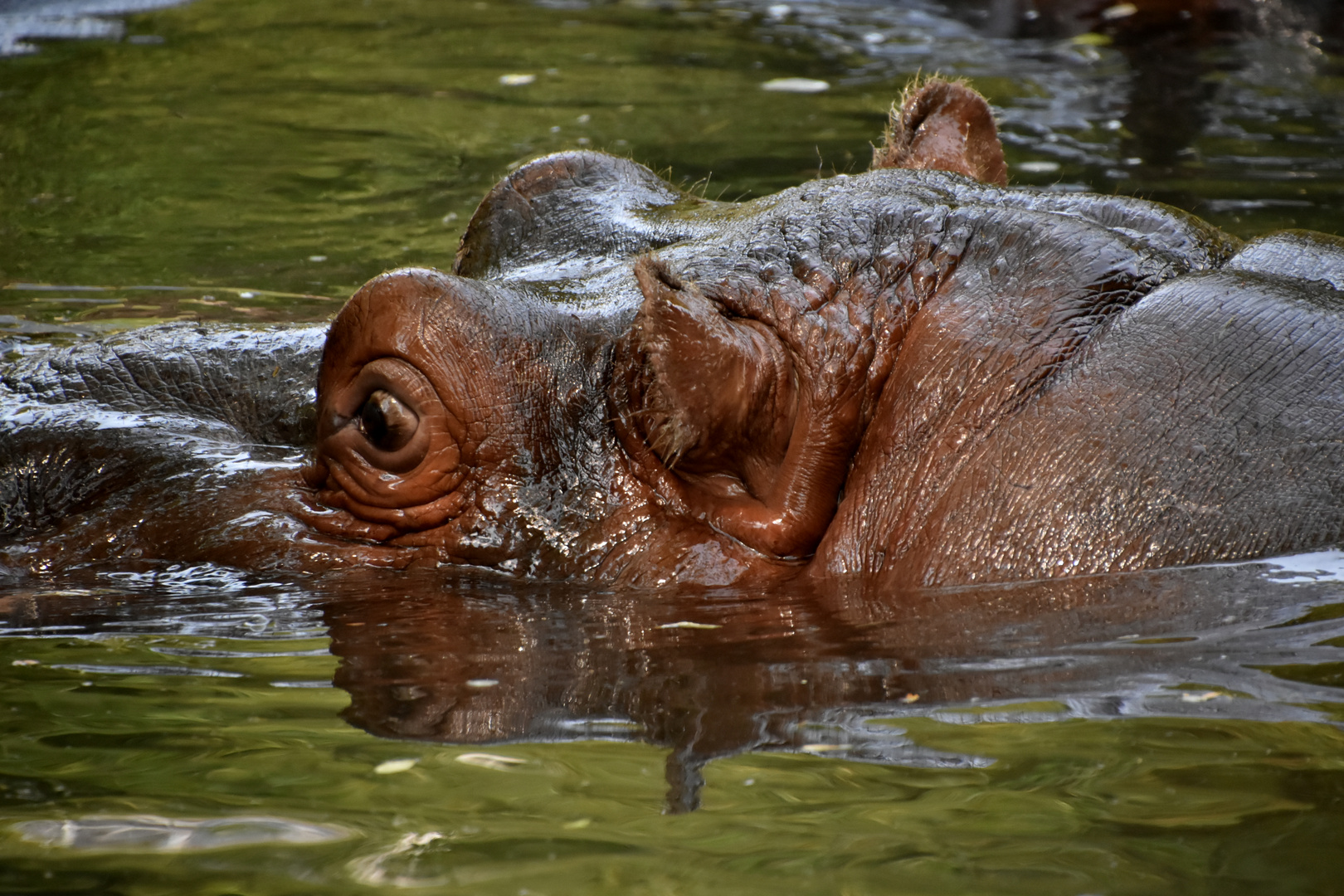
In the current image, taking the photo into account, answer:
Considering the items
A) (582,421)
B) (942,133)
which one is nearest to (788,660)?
(582,421)

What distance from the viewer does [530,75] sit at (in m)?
12.1

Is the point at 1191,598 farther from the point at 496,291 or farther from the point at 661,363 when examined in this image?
the point at 496,291

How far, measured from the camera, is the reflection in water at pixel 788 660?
8.92 ft

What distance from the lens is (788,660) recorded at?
306 cm

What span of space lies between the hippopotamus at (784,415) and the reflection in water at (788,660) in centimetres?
11

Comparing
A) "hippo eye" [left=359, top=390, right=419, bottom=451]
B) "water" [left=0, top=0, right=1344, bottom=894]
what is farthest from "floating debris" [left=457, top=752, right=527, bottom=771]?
"hippo eye" [left=359, top=390, right=419, bottom=451]

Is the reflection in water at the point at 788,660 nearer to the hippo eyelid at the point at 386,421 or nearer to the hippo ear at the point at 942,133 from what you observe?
the hippo eyelid at the point at 386,421

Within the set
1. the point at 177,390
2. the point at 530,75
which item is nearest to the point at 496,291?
the point at 177,390

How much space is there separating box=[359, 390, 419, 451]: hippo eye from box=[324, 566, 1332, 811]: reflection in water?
1.15 ft

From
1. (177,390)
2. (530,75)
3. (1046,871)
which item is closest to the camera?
(1046,871)

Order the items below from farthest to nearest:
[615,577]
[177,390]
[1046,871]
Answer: [177,390] < [615,577] < [1046,871]

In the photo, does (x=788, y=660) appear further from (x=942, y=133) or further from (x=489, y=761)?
(x=942, y=133)

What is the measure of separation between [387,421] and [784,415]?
0.93m

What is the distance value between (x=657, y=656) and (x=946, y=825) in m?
0.92
